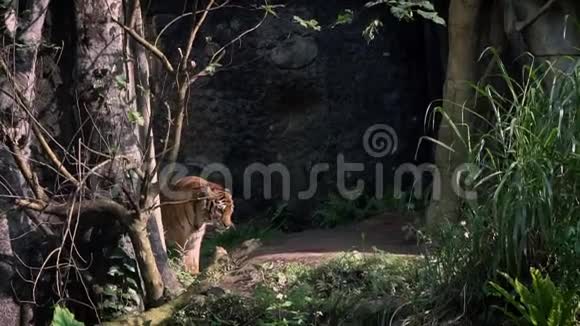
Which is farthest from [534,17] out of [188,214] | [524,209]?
[188,214]

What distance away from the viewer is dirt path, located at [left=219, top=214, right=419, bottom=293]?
7023mm

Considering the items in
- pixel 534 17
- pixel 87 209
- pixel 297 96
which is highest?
pixel 534 17

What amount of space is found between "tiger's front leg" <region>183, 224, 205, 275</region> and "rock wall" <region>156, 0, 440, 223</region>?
2394mm

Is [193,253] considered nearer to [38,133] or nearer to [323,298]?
[323,298]

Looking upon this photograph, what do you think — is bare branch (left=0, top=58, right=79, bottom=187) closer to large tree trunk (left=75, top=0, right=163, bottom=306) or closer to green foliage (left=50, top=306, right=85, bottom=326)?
large tree trunk (left=75, top=0, right=163, bottom=306)

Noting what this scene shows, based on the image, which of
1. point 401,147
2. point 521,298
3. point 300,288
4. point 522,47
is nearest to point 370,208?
point 401,147

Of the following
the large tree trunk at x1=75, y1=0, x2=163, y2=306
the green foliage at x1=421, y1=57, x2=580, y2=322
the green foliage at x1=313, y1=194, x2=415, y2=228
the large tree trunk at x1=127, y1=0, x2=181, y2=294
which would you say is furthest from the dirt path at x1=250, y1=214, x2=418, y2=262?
the green foliage at x1=421, y1=57, x2=580, y2=322

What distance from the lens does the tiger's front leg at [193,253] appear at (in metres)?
8.13

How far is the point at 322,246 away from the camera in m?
8.59

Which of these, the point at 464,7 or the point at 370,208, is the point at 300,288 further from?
the point at 370,208

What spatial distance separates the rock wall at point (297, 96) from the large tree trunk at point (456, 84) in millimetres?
3113

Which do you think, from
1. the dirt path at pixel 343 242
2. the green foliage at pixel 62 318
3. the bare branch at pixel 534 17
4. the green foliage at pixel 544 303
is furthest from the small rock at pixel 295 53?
the green foliage at pixel 544 303

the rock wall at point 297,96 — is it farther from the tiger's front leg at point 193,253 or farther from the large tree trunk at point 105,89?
the large tree trunk at point 105,89

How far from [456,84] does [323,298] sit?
2353 millimetres
